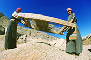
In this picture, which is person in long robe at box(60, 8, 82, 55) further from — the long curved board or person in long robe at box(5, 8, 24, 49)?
person in long robe at box(5, 8, 24, 49)

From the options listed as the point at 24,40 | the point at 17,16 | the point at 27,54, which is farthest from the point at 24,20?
the point at 24,40

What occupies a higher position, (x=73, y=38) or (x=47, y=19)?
(x=47, y=19)

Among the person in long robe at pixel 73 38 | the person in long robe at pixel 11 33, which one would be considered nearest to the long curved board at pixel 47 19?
the person in long robe at pixel 73 38

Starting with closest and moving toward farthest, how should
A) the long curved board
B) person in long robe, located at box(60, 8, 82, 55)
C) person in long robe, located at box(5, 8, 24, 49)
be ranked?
the long curved board, person in long robe, located at box(60, 8, 82, 55), person in long robe, located at box(5, 8, 24, 49)

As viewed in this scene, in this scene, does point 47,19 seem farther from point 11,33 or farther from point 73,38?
point 11,33

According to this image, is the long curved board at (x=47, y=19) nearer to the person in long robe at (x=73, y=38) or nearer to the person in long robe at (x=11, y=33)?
the person in long robe at (x=73, y=38)

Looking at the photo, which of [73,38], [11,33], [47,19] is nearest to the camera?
[47,19]

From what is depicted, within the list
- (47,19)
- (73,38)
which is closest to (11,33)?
(47,19)

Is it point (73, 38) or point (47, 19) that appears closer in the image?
point (47, 19)

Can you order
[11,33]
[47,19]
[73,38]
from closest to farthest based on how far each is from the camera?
[47,19] → [73,38] → [11,33]

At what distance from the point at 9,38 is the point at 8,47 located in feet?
1.48

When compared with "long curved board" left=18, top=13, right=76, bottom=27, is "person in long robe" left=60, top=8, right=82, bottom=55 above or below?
below

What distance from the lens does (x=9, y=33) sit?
5715 millimetres

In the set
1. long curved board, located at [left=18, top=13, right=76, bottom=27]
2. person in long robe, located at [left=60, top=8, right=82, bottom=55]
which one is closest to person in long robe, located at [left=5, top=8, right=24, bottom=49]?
long curved board, located at [left=18, top=13, right=76, bottom=27]
